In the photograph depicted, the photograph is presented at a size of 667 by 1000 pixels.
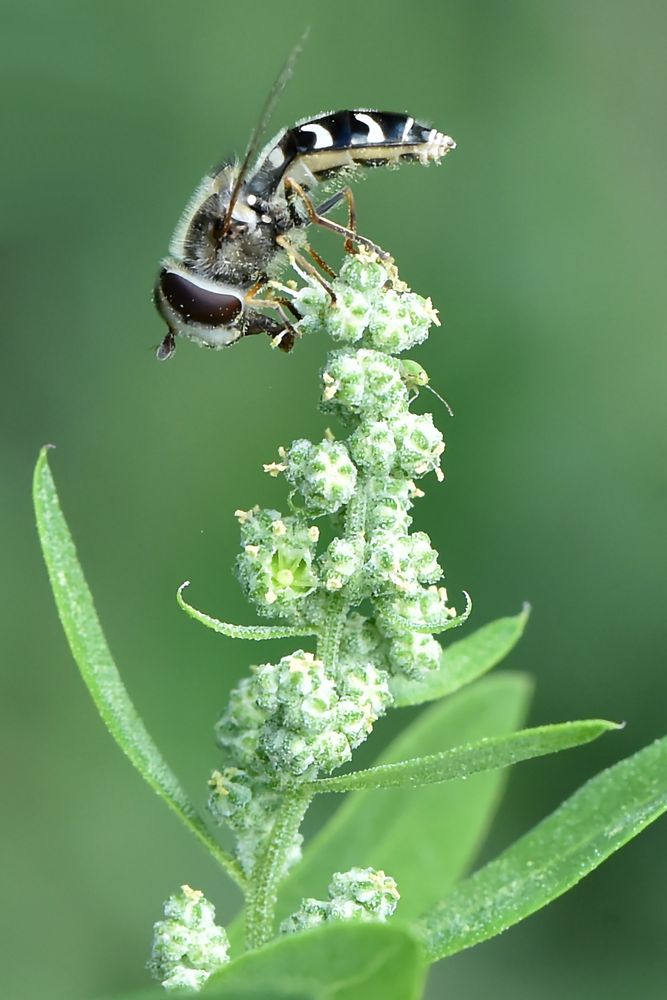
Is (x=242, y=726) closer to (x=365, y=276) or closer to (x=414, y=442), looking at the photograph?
(x=414, y=442)

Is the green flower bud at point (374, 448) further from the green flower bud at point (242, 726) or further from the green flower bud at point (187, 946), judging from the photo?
the green flower bud at point (187, 946)

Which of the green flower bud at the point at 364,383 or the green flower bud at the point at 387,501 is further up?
the green flower bud at the point at 364,383

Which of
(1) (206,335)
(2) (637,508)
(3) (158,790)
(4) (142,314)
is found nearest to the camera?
(3) (158,790)

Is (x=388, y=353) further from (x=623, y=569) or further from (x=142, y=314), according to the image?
(x=142, y=314)

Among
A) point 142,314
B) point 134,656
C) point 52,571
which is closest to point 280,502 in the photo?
point 134,656

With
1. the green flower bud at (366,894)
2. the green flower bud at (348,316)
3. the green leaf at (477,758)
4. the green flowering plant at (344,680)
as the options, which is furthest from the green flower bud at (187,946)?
the green flower bud at (348,316)

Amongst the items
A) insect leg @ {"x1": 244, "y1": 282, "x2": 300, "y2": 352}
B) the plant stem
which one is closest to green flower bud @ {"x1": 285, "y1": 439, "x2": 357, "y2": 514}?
the plant stem
